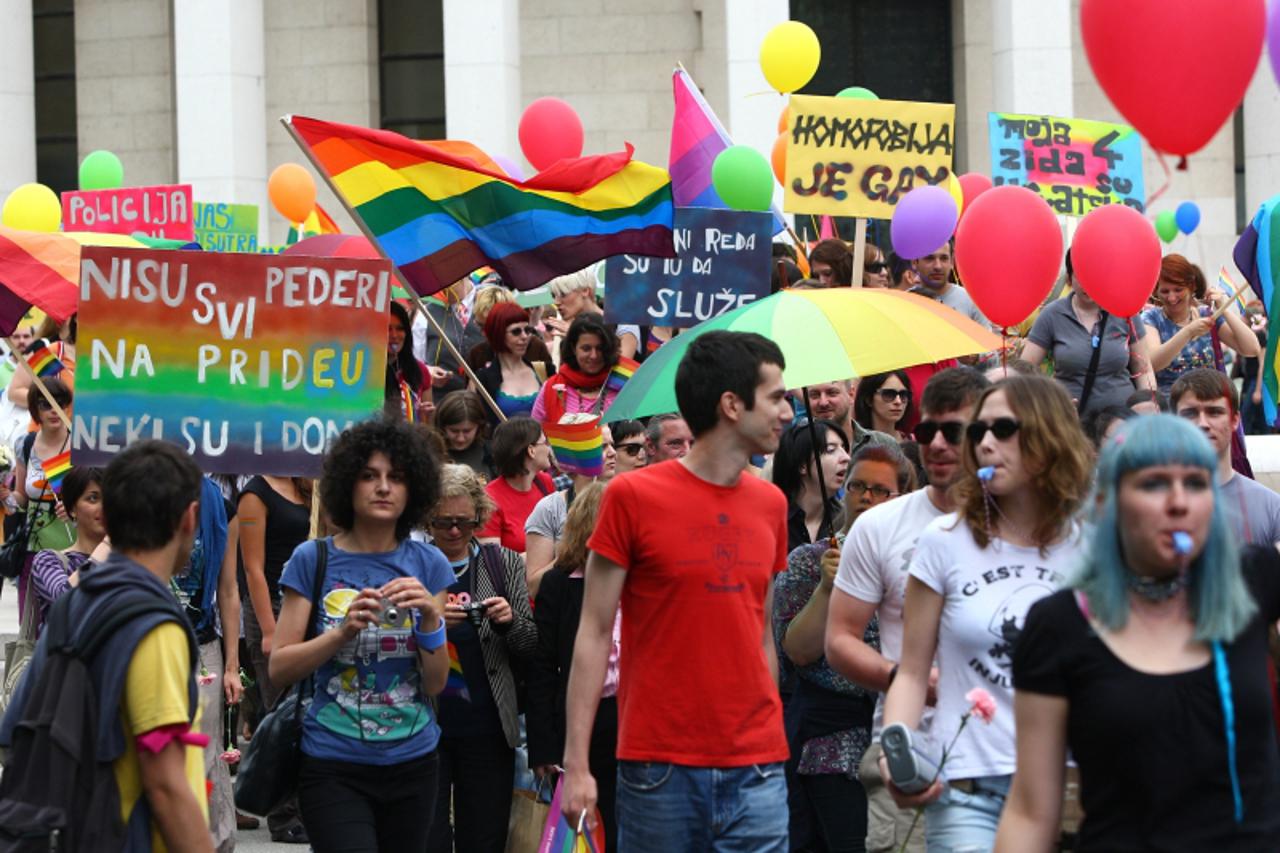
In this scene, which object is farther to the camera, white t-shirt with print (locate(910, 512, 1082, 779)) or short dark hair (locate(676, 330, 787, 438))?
short dark hair (locate(676, 330, 787, 438))

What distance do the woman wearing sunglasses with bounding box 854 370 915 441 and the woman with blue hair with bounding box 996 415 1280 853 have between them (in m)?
5.47

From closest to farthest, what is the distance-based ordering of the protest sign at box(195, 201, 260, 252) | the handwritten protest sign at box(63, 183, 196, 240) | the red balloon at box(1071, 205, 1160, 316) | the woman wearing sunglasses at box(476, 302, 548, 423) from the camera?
the red balloon at box(1071, 205, 1160, 316) → the woman wearing sunglasses at box(476, 302, 548, 423) → the handwritten protest sign at box(63, 183, 196, 240) → the protest sign at box(195, 201, 260, 252)

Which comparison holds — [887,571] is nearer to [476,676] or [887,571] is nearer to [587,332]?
[476,676]

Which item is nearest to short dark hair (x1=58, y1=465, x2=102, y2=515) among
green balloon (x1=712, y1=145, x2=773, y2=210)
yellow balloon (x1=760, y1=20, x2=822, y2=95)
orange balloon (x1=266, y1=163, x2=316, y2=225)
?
green balloon (x1=712, y1=145, x2=773, y2=210)

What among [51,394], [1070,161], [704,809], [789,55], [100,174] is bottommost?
[704,809]

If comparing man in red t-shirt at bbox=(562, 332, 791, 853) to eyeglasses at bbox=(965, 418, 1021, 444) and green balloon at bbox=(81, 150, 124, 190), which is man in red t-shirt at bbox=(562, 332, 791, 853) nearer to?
eyeglasses at bbox=(965, 418, 1021, 444)

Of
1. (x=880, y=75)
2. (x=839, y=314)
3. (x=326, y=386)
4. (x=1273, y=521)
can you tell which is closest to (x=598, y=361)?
(x=326, y=386)

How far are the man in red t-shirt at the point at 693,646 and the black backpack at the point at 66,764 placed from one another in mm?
1259

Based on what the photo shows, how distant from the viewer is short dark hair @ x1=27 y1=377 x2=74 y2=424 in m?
11.1

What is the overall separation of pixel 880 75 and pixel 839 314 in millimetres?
17951

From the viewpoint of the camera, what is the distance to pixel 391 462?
6.37 m

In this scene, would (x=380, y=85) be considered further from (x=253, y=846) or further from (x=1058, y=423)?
(x=1058, y=423)

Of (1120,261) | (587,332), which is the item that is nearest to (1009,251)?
(1120,261)

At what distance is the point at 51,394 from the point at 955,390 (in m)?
6.71
